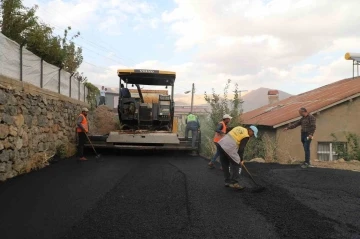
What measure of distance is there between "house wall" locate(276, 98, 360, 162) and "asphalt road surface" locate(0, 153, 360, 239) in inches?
331

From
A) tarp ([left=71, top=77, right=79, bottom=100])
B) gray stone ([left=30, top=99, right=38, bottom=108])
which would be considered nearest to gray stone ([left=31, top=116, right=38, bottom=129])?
gray stone ([left=30, top=99, right=38, bottom=108])

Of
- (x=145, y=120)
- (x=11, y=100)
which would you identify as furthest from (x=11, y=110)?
(x=145, y=120)

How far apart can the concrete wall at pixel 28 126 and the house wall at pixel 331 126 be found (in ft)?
32.9

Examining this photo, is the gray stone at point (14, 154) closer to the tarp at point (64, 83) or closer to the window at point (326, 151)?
the tarp at point (64, 83)

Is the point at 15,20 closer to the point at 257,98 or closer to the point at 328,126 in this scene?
the point at 328,126

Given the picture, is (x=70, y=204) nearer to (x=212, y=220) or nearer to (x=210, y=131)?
(x=212, y=220)

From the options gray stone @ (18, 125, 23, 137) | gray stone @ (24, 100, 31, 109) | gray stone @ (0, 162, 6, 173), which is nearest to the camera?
gray stone @ (0, 162, 6, 173)

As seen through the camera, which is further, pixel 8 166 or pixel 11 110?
pixel 11 110

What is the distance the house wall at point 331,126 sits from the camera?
16344mm

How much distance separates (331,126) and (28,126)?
1395 cm

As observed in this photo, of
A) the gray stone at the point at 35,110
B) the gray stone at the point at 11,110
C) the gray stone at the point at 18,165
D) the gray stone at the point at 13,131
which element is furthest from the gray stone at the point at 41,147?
the gray stone at the point at 11,110

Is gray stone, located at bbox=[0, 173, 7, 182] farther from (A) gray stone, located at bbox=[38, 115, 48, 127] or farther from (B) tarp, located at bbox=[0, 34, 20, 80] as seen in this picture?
(A) gray stone, located at bbox=[38, 115, 48, 127]

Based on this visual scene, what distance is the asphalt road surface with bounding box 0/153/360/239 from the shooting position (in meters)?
3.92

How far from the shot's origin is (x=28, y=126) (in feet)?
26.3
